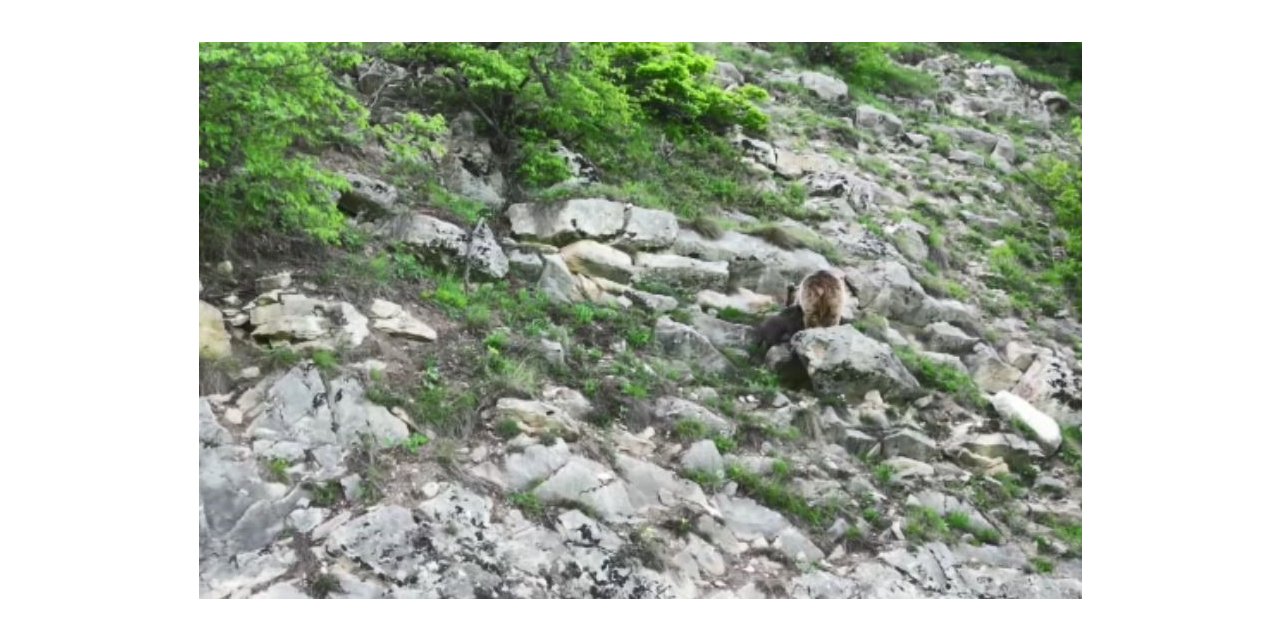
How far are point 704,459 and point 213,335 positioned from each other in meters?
2.60

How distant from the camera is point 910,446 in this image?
583cm

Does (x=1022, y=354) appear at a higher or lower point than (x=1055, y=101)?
lower

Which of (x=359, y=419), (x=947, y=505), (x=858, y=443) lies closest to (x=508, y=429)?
(x=359, y=419)

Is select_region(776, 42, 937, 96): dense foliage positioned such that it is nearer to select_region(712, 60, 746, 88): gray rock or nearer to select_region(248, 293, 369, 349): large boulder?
select_region(712, 60, 746, 88): gray rock

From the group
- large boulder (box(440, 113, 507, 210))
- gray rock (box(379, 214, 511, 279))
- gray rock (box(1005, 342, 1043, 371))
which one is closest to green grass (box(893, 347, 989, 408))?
gray rock (box(1005, 342, 1043, 371))

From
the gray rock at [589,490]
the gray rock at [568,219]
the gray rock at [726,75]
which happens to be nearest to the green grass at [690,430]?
the gray rock at [589,490]

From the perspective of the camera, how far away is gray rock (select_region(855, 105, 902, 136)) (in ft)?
23.0

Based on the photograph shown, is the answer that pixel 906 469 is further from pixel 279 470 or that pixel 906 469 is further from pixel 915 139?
pixel 279 470

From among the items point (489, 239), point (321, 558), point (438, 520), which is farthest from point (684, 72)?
point (321, 558)

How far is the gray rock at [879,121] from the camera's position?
7.00 meters

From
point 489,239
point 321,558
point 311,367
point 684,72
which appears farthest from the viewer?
point 684,72

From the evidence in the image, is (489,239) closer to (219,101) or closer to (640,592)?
(219,101)
